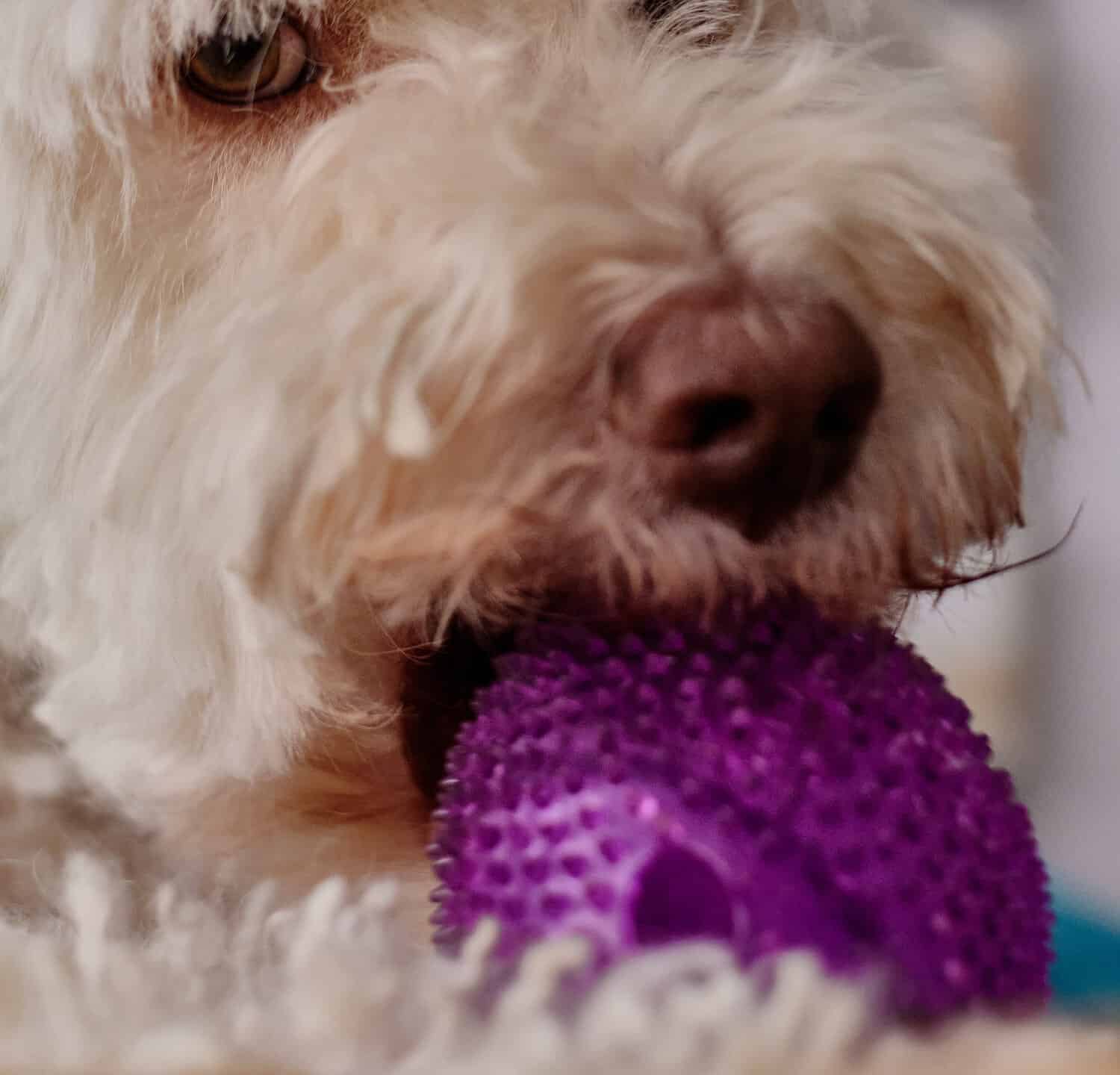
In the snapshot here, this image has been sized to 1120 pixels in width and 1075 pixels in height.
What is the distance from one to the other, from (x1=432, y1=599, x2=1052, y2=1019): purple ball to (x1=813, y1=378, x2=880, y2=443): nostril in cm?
9

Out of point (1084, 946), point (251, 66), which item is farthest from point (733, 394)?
point (1084, 946)

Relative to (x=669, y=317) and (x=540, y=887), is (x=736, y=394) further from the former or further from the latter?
(x=540, y=887)

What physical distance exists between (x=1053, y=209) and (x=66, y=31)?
1766mm

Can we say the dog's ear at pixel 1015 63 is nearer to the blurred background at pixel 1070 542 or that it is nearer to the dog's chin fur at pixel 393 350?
the blurred background at pixel 1070 542

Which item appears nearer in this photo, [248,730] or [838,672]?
[838,672]

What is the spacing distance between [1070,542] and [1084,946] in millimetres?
943

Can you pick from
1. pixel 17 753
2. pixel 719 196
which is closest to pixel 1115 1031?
pixel 719 196

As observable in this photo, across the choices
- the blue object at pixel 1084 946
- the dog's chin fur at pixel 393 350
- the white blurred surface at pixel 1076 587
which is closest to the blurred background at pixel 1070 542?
the white blurred surface at pixel 1076 587

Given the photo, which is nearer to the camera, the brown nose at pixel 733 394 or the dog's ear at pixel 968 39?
the brown nose at pixel 733 394

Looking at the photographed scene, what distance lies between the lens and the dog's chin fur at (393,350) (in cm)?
60

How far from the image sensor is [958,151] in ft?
2.65

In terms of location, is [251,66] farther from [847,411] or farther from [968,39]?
[968,39]

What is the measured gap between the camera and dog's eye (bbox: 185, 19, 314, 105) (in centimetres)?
77

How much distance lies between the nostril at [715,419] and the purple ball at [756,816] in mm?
91
